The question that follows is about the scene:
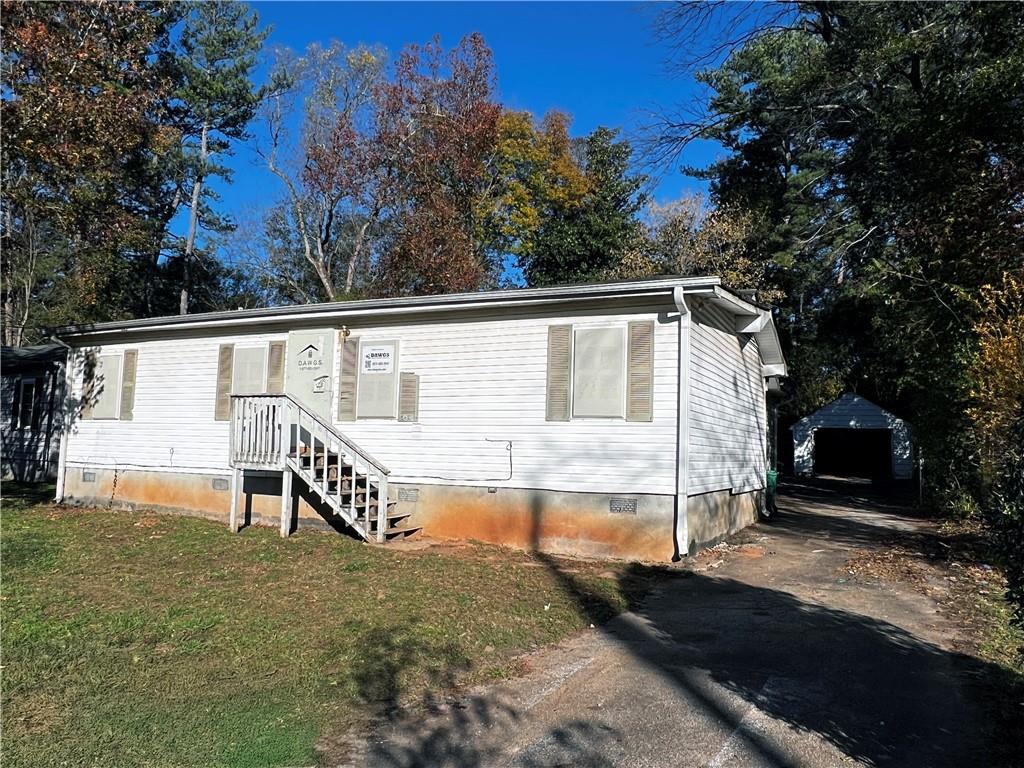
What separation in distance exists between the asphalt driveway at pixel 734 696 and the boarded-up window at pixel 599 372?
8.62 ft

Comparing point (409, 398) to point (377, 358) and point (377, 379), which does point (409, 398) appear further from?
point (377, 358)

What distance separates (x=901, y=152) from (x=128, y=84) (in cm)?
1669

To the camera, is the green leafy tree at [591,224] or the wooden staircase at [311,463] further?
the green leafy tree at [591,224]

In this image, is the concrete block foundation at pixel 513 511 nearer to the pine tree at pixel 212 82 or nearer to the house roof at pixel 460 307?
the house roof at pixel 460 307

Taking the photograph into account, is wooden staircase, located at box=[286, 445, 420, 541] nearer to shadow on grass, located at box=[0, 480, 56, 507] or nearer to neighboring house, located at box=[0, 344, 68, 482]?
shadow on grass, located at box=[0, 480, 56, 507]

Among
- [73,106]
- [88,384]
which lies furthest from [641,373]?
[88,384]

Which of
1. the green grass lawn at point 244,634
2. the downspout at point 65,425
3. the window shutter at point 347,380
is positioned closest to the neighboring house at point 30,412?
the downspout at point 65,425

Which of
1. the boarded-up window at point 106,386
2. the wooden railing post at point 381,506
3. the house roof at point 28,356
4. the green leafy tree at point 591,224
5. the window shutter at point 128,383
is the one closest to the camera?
the wooden railing post at point 381,506

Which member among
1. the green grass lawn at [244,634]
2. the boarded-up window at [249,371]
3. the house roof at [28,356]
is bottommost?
the green grass lawn at [244,634]

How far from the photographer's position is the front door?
11.4m

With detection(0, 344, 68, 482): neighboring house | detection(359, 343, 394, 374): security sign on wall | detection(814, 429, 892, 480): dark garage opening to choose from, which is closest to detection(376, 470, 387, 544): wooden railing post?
detection(359, 343, 394, 374): security sign on wall

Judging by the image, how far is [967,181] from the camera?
442 inches

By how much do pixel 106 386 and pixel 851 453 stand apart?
95.3ft

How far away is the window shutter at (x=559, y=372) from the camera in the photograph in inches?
379
